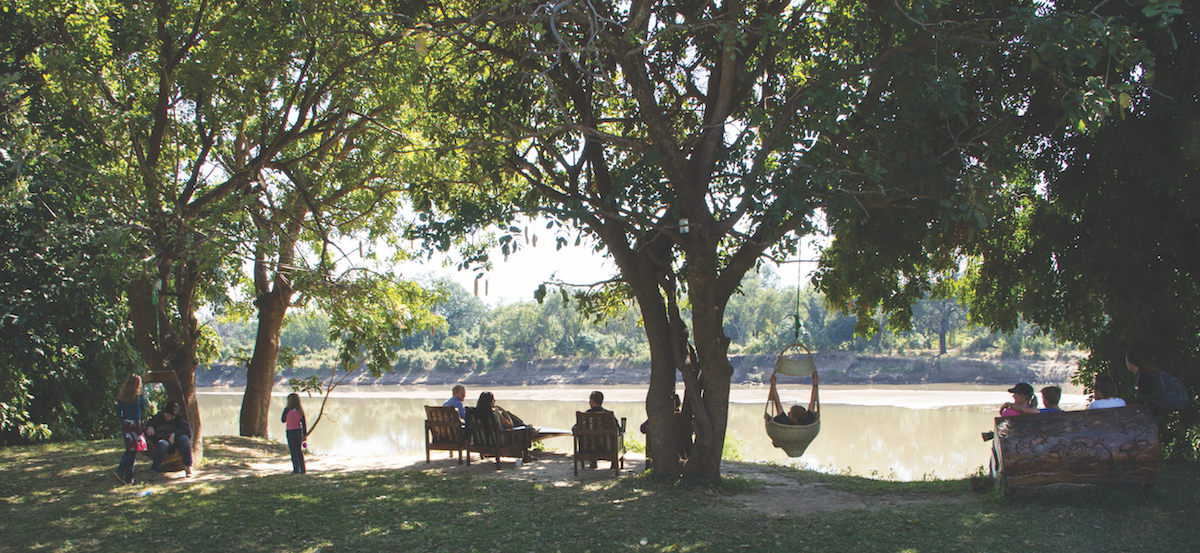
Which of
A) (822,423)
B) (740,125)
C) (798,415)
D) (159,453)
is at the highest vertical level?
(740,125)

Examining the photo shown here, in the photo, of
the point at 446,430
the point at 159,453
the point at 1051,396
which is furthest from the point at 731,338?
the point at 159,453

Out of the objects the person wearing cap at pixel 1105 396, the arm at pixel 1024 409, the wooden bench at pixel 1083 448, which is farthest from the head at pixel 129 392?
the person wearing cap at pixel 1105 396

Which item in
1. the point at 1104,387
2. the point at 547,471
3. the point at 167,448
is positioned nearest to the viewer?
the point at 1104,387

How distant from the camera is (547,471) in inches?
389

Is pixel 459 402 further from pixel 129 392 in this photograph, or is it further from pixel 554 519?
pixel 554 519

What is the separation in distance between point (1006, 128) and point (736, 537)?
16.0ft

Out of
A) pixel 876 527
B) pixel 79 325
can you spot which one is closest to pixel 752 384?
pixel 79 325

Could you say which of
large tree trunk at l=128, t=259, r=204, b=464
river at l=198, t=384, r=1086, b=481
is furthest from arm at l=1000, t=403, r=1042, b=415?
large tree trunk at l=128, t=259, r=204, b=464

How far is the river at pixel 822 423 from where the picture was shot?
701 inches

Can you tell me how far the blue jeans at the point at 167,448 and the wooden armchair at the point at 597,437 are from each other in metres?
4.39

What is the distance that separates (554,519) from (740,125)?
5.49 m

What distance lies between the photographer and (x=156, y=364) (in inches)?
395

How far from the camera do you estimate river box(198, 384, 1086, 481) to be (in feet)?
58.4

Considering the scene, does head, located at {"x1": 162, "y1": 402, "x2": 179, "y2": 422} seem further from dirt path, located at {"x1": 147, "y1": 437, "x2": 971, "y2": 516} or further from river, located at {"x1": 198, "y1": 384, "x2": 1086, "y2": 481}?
river, located at {"x1": 198, "y1": 384, "x2": 1086, "y2": 481}
